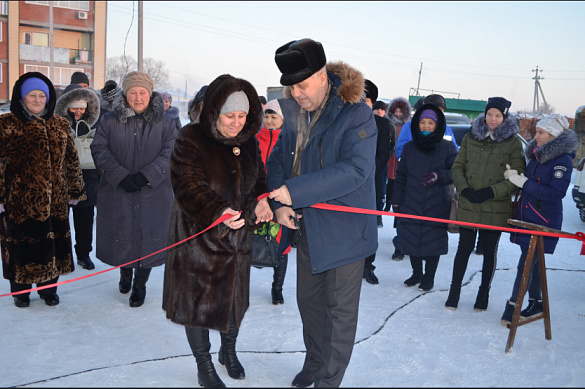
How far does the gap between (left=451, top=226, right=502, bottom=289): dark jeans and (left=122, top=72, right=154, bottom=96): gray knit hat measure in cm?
295

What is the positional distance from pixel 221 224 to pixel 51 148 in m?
2.15

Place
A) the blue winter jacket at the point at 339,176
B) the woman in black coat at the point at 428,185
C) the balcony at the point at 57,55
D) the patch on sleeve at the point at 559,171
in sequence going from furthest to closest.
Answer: the balcony at the point at 57,55 < the woman in black coat at the point at 428,185 < the patch on sleeve at the point at 559,171 < the blue winter jacket at the point at 339,176

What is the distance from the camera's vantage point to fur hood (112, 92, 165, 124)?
417 centimetres

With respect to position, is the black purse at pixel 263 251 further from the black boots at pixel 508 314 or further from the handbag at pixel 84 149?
the handbag at pixel 84 149

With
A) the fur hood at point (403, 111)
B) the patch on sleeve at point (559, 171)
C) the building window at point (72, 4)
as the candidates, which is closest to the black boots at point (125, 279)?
the patch on sleeve at point (559, 171)

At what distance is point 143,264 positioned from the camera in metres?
4.27

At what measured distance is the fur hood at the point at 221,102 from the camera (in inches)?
106

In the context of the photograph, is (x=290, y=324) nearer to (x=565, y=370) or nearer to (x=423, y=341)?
(x=423, y=341)

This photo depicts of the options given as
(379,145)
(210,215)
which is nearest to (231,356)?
(210,215)

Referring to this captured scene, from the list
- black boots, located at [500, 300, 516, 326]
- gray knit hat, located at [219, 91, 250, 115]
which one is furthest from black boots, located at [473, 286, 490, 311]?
gray knit hat, located at [219, 91, 250, 115]

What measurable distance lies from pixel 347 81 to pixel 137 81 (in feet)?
7.19

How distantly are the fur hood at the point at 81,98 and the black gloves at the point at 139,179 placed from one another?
158 cm

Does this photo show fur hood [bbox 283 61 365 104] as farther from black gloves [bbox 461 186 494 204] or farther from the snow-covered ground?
black gloves [bbox 461 186 494 204]

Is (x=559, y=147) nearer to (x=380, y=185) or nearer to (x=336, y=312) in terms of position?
(x=336, y=312)
